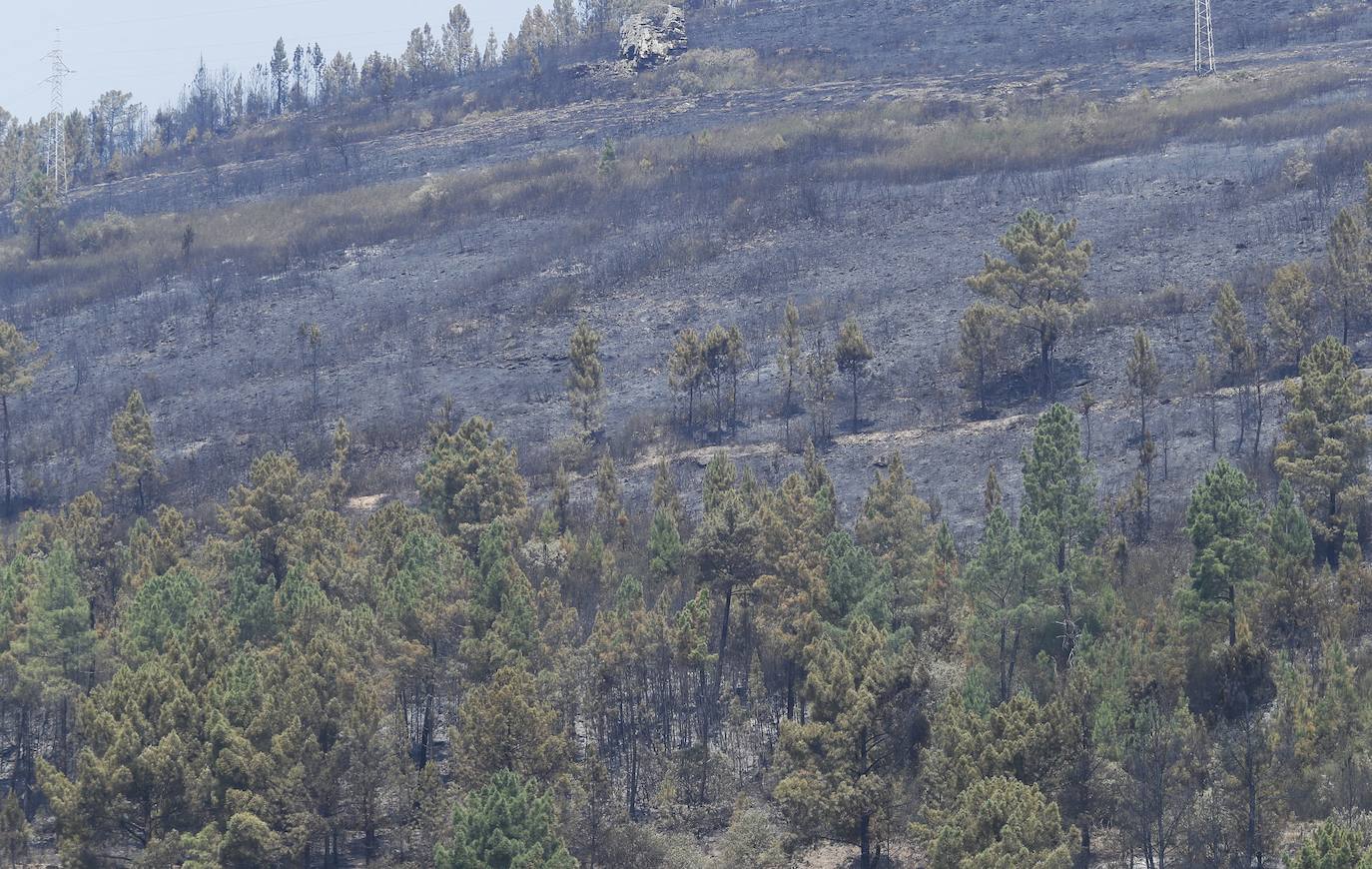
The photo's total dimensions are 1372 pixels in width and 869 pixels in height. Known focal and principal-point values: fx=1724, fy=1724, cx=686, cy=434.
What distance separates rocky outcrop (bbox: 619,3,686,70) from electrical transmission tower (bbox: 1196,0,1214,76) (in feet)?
178

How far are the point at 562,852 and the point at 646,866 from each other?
19.4 ft

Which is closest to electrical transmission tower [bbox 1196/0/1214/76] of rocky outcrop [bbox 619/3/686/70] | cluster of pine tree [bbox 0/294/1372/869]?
rocky outcrop [bbox 619/3/686/70]

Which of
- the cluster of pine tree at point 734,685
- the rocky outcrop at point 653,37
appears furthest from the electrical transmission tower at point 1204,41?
the cluster of pine tree at point 734,685

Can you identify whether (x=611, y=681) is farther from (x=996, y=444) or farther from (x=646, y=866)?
(x=996, y=444)

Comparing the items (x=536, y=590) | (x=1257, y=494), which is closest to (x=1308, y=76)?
(x=1257, y=494)

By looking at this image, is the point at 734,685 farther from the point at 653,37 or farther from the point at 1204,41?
the point at 653,37

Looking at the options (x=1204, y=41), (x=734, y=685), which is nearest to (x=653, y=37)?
(x=1204, y=41)

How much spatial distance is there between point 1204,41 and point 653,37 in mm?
59231

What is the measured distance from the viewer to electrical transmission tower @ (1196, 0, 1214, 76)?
150m

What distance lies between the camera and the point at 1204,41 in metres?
159

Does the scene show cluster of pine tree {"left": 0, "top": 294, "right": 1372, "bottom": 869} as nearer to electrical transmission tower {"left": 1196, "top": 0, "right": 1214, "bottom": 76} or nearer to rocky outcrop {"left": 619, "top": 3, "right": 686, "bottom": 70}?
electrical transmission tower {"left": 1196, "top": 0, "right": 1214, "bottom": 76}

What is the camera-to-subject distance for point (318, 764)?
57844 millimetres

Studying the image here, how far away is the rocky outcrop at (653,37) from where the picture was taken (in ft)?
607

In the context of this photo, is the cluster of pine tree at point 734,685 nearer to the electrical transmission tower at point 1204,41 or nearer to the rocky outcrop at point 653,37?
the electrical transmission tower at point 1204,41
